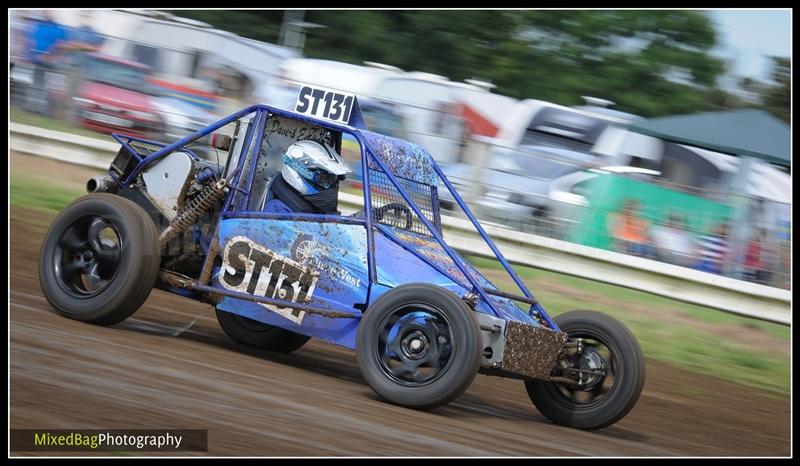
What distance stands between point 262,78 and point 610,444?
13.0 m

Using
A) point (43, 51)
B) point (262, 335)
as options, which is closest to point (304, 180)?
point (262, 335)

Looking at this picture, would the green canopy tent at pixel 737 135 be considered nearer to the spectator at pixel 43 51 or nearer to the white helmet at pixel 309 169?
the white helmet at pixel 309 169

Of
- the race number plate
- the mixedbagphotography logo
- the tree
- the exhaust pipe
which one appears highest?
the tree

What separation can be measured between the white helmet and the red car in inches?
316

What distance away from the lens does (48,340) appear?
6.08 metres

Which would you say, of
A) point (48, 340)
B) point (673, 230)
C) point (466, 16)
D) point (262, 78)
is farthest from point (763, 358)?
Result: point (466, 16)

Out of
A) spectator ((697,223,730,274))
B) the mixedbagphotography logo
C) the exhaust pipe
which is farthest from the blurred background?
the mixedbagphotography logo

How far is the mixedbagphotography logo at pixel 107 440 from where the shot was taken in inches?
168

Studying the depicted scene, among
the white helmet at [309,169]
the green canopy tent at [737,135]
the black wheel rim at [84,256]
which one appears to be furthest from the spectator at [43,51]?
the white helmet at [309,169]

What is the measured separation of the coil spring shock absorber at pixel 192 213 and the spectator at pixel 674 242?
6.30 metres

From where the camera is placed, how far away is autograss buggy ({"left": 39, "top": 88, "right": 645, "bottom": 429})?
20.1ft

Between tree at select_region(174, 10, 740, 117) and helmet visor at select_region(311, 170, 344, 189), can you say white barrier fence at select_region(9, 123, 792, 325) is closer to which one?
helmet visor at select_region(311, 170, 344, 189)

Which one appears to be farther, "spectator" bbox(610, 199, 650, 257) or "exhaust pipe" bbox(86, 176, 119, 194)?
"spectator" bbox(610, 199, 650, 257)

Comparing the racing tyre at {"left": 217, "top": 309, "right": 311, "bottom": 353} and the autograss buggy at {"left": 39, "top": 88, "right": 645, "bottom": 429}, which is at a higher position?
the autograss buggy at {"left": 39, "top": 88, "right": 645, "bottom": 429}
